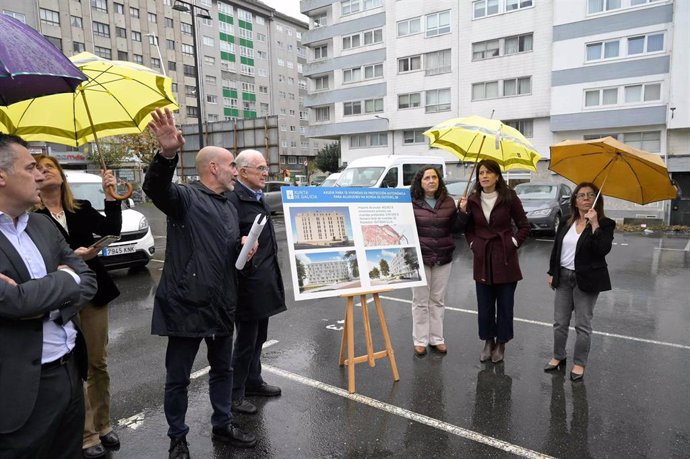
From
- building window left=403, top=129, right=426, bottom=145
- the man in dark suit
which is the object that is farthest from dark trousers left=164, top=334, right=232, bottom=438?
building window left=403, top=129, right=426, bottom=145

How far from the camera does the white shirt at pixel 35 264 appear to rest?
192 cm

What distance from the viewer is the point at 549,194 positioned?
1467cm

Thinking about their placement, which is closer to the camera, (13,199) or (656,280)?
(13,199)

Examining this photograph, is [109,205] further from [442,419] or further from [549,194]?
[549,194]

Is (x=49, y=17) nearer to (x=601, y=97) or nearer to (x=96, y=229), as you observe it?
(x=601, y=97)

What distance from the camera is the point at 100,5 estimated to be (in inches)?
1949

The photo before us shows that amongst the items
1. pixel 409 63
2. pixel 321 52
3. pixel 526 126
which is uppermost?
pixel 321 52

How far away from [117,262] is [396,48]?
31254 millimetres

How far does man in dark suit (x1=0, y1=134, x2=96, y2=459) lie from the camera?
1.81 metres

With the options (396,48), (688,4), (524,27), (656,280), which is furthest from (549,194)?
(396,48)

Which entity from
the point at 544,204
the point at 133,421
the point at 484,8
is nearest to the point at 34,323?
the point at 133,421

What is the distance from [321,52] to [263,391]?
1669 inches

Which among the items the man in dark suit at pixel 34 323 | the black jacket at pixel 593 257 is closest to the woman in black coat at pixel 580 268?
the black jacket at pixel 593 257

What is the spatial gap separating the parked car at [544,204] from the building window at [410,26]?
22.5m
